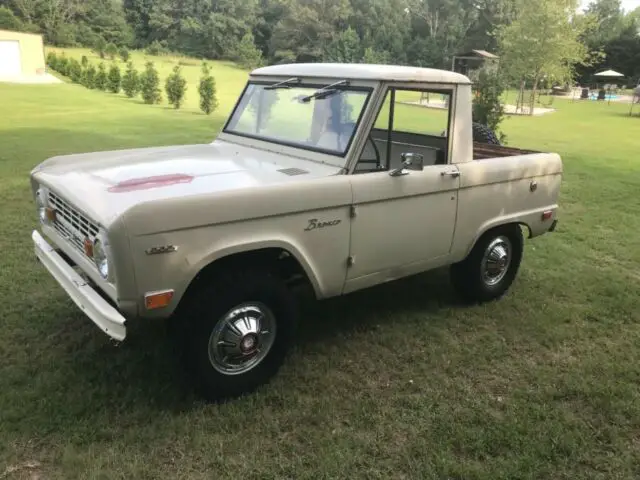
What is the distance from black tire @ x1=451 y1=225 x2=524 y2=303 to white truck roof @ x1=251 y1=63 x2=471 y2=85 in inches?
53.5

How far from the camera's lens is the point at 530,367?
12.8 feet

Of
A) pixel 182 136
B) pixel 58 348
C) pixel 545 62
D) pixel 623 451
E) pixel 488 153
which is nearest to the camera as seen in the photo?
pixel 623 451

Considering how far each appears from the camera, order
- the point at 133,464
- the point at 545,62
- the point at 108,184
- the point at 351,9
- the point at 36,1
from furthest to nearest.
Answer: the point at 351,9, the point at 36,1, the point at 545,62, the point at 108,184, the point at 133,464

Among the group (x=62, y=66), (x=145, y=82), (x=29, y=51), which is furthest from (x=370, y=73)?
(x=62, y=66)

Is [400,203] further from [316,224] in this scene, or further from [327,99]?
[327,99]

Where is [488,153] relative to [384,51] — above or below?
below

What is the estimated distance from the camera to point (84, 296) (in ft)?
10.1

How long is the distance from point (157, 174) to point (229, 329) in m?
1.11

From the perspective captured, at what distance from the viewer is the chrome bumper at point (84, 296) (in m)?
2.86

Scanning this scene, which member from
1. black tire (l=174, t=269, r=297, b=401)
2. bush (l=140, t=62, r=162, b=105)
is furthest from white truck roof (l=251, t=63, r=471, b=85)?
bush (l=140, t=62, r=162, b=105)

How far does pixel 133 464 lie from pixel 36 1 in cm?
7450

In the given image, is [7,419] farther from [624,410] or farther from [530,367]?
[624,410]

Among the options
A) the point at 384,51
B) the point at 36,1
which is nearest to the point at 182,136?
the point at 384,51

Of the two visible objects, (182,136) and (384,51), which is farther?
(384,51)
